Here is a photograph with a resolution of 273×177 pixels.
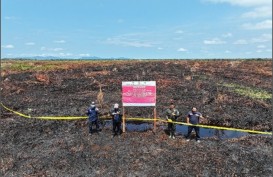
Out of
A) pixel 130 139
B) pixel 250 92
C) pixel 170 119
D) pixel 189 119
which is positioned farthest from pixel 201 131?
pixel 250 92

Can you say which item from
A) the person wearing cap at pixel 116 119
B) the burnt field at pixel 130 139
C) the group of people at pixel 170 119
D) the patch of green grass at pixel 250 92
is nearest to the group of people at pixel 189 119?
the group of people at pixel 170 119

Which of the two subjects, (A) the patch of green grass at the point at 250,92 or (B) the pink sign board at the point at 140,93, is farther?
(A) the patch of green grass at the point at 250,92

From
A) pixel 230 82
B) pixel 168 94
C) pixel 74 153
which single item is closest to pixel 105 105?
pixel 168 94

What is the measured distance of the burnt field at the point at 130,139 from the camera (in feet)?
57.6

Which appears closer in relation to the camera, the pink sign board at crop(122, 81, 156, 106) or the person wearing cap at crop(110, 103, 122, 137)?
the person wearing cap at crop(110, 103, 122, 137)

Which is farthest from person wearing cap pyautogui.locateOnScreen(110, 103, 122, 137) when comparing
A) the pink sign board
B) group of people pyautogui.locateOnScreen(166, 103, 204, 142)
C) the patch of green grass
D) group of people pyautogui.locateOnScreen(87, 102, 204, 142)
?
the patch of green grass

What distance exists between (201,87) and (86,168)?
2236 cm

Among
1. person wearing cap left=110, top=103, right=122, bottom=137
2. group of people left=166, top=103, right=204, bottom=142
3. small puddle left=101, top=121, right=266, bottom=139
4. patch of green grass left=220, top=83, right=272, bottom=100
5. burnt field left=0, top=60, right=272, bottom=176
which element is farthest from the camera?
patch of green grass left=220, top=83, right=272, bottom=100

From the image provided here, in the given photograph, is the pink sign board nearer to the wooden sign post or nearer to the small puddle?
the wooden sign post

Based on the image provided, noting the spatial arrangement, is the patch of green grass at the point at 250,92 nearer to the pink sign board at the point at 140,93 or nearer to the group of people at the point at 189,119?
the group of people at the point at 189,119

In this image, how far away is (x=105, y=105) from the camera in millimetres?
30078

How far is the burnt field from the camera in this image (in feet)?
57.6

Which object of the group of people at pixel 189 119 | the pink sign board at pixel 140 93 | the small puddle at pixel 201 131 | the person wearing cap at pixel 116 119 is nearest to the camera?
the group of people at pixel 189 119

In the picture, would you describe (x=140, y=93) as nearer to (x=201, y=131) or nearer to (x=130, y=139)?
(x=130, y=139)
